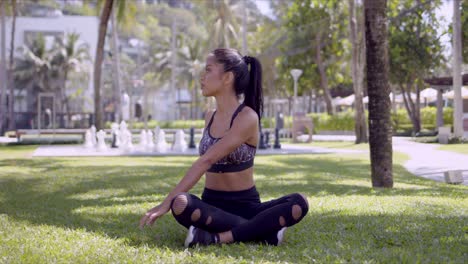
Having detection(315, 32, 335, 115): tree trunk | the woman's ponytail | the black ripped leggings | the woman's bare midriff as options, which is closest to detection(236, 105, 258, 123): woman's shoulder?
the woman's ponytail

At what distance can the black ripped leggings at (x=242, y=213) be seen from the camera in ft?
17.0

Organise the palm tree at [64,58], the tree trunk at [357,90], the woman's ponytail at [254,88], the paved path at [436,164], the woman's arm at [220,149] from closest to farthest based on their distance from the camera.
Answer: the woman's arm at [220,149] → the woman's ponytail at [254,88] → the paved path at [436,164] → the tree trunk at [357,90] → the palm tree at [64,58]

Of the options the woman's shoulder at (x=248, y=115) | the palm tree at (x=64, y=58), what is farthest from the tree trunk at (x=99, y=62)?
the palm tree at (x=64, y=58)

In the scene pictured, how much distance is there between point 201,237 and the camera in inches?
213

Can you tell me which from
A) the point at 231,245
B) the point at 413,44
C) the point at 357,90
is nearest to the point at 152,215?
the point at 231,245

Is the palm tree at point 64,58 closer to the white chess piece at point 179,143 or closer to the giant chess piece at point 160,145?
the giant chess piece at point 160,145

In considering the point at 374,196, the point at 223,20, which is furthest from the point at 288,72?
the point at 374,196

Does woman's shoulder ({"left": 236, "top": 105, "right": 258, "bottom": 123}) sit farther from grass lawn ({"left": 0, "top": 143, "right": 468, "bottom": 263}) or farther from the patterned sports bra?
grass lawn ({"left": 0, "top": 143, "right": 468, "bottom": 263})

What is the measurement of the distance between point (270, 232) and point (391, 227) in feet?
5.24

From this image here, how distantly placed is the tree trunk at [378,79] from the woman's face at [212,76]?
5.82 metres

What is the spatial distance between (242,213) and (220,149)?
582 millimetres

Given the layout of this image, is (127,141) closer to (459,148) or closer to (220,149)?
(459,148)

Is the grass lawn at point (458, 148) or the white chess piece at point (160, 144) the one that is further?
the white chess piece at point (160, 144)

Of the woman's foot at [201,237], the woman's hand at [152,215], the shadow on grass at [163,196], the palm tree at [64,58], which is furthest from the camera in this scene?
the palm tree at [64,58]
